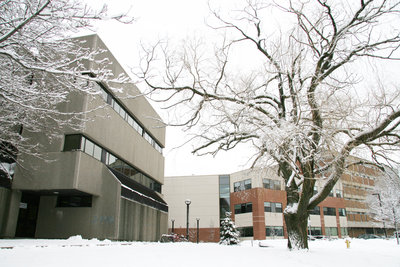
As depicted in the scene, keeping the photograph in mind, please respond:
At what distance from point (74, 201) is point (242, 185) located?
3372 centimetres

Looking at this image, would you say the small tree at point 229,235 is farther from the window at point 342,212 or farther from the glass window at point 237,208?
the window at point 342,212

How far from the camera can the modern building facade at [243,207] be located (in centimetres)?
4581

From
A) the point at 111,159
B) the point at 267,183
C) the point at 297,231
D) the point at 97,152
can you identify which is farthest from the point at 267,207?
the point at 297,231

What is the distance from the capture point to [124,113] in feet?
83.5

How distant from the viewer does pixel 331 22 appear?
11125mm

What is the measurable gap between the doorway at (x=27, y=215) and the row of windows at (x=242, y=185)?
34.0 metres

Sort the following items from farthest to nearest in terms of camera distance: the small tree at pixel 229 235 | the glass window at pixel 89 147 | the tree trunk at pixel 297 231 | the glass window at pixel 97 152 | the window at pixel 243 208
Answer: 1. the window at pixel 243 208
2. the small tree at pixel 229 235
3. the glass window at pixel 97 152
4. the glass window at pixel 89 147
5. the tree trunk at pixel 297 231

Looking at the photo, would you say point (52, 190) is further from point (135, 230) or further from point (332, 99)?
point (332, 99)

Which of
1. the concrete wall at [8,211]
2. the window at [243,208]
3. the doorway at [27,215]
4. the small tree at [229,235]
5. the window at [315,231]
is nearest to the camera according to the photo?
the concrete wall at [8,211]

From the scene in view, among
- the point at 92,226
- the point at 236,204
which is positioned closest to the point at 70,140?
the point at 92,226

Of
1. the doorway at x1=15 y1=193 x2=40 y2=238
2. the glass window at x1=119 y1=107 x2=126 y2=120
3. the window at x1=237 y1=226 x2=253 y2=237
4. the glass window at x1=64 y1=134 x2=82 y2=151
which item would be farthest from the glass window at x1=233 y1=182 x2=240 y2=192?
the glass window at x1=64 y1=134 x2=82 y2=151

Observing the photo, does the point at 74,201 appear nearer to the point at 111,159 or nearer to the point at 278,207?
the point at 111,159

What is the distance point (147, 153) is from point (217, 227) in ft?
83.7

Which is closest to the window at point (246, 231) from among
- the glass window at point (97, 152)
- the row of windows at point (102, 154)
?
the row of windows at point (102, 154)
